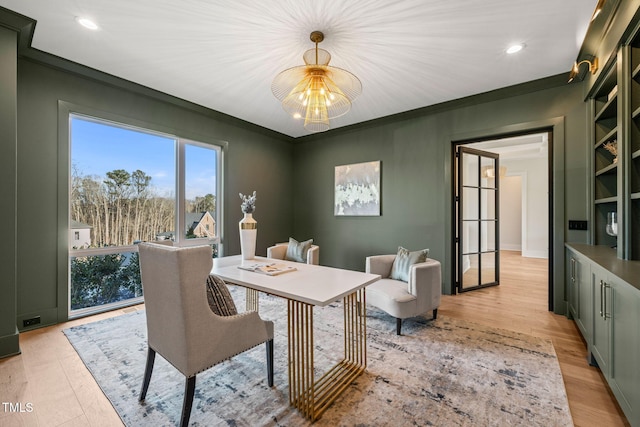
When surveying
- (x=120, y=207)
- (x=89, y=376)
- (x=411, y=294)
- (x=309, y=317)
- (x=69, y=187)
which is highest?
(x=69, y=187)

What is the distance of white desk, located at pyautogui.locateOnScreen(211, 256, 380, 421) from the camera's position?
63.8 inches

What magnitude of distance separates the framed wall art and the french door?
4.07ft

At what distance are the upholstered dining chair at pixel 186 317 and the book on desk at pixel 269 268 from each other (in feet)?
1.47

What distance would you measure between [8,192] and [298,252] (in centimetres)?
299

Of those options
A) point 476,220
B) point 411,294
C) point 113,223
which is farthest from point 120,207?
point 476,220

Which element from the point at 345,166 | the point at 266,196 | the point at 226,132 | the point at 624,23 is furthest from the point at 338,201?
the point at 624,23

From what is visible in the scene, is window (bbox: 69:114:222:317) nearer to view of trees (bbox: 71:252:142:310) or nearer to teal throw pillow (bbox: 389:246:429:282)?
view of trees (bbox: 71:252:142:310)

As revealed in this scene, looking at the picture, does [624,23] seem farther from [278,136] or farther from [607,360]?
[278,136]

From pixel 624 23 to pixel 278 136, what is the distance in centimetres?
453

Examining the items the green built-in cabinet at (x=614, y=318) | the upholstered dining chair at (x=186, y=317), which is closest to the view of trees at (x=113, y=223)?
the upholstered dining chair at (x=186, y=317)

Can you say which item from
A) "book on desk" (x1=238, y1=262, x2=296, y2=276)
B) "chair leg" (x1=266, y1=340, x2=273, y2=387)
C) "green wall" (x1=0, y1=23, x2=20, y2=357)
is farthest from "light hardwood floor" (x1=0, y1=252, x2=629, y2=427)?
"book on desk" (x1=238, y1=262, x2=296, y2=276)

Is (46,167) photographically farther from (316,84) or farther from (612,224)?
(612,224)

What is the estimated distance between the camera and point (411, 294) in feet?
9.17

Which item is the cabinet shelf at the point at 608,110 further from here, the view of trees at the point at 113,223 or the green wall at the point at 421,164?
the view of trees at the point at 113,223
